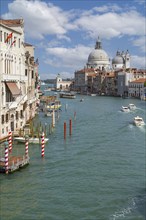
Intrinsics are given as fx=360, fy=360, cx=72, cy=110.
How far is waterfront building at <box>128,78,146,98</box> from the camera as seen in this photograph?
75.1m

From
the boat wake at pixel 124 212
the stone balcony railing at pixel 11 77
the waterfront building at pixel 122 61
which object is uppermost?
the waterfront building at pixel 122 61

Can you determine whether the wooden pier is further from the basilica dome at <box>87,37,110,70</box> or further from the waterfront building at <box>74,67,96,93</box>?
the basilica dome at <box>87,37,110,70</box>

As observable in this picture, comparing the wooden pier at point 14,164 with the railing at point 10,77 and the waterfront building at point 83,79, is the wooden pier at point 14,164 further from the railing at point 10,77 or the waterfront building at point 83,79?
the waterfront building at point 83,79

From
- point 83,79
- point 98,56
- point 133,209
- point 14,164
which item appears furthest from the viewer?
point 98,56

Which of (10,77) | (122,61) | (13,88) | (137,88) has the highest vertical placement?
(122,61)

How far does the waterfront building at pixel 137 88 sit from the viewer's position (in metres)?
75.1

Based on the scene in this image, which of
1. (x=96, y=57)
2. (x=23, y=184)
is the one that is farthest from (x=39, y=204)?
(x=96, y=57)

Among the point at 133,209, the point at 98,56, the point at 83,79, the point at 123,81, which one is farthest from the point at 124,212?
the point at 98,56

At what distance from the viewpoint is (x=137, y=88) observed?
3098 inches

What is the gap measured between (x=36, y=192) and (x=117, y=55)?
4574 inches

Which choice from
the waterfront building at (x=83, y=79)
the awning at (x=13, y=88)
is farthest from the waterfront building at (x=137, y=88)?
the awning at (x=13, y=88)

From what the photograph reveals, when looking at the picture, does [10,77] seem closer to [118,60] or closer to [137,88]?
[137,88]

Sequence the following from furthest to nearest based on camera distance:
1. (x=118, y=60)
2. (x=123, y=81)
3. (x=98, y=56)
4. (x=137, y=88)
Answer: (x=98, y=56) < (x=118, y=60) < (x=123, y=81) < (x=137, y=88)

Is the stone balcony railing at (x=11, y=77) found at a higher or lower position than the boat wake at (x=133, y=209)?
higher
